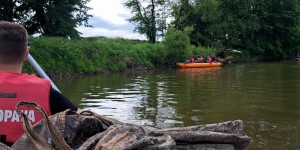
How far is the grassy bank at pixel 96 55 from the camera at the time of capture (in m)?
19.1

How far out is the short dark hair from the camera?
6.82 feet

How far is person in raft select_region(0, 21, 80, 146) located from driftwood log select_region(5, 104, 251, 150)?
0.86ft

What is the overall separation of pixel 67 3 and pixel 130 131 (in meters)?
25.0

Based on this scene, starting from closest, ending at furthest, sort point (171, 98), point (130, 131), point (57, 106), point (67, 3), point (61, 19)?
point (130, 131)
point (57, 106)
point (171, 98)
point (61, 19)
point (67, 3)

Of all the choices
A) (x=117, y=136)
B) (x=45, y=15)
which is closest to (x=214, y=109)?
(x=117, y=136)

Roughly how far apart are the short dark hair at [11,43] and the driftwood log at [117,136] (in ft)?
1.83

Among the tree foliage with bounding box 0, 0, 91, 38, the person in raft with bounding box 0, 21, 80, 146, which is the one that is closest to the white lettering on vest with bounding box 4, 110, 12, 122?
the person in raft with bounding box 0, 21, 80, 146

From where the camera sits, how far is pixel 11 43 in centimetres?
209

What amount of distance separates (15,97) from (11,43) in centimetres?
35

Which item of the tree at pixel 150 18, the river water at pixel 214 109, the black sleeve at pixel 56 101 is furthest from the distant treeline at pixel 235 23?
the black sleeve at pixel 56 101

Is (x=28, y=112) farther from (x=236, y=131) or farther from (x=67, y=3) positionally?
(x=67, y=3)

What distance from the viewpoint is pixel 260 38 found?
153 ft

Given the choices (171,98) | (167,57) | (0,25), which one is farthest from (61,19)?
(0,25)

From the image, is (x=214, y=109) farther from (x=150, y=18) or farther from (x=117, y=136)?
(x=150, y=18)
